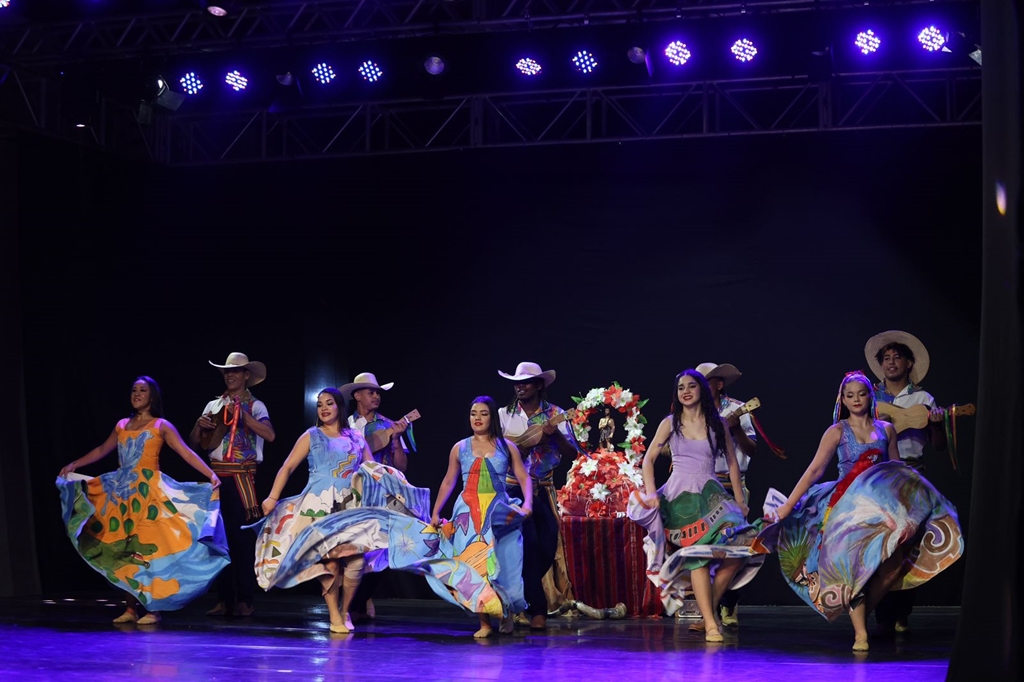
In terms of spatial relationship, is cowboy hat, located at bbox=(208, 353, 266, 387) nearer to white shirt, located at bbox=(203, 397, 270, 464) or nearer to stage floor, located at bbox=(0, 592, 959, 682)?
white shirt, located at bbox=(203, 397, 270, 464)

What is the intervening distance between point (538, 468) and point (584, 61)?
3.44m

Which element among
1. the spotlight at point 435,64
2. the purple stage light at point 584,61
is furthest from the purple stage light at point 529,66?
the spotlight at point 435,64

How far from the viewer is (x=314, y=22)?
33.5 feet

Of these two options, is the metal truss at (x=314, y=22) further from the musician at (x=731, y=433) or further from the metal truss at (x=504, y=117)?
the musician at (x=731, y=433)

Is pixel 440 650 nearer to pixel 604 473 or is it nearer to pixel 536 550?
pixel 536 550

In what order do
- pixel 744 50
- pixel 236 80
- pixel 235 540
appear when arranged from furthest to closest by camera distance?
1. pixel 236 80
2. pixel 744 50
3. pixel 235 540

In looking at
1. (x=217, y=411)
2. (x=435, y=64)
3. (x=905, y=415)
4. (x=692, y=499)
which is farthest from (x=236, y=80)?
(x=905, y=415)

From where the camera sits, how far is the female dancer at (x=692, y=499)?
714cm

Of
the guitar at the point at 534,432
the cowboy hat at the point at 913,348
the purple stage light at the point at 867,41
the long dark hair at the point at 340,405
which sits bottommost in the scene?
the guitar at the point at 534,432

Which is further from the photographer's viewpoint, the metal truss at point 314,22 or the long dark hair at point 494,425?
the metal truss at point 314,22

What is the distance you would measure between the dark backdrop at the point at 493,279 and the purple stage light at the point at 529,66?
0.96 metres

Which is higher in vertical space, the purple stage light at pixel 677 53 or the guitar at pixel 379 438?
the purple stage light at pixel 677 53

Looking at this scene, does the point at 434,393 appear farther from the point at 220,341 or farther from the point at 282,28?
the point at 282,28

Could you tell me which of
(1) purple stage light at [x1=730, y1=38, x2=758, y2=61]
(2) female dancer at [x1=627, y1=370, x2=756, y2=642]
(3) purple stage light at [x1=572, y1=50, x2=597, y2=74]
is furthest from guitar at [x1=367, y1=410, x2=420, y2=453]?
(1) purple stage light at [x1=730, y1=38, x2=758, y2=61]
